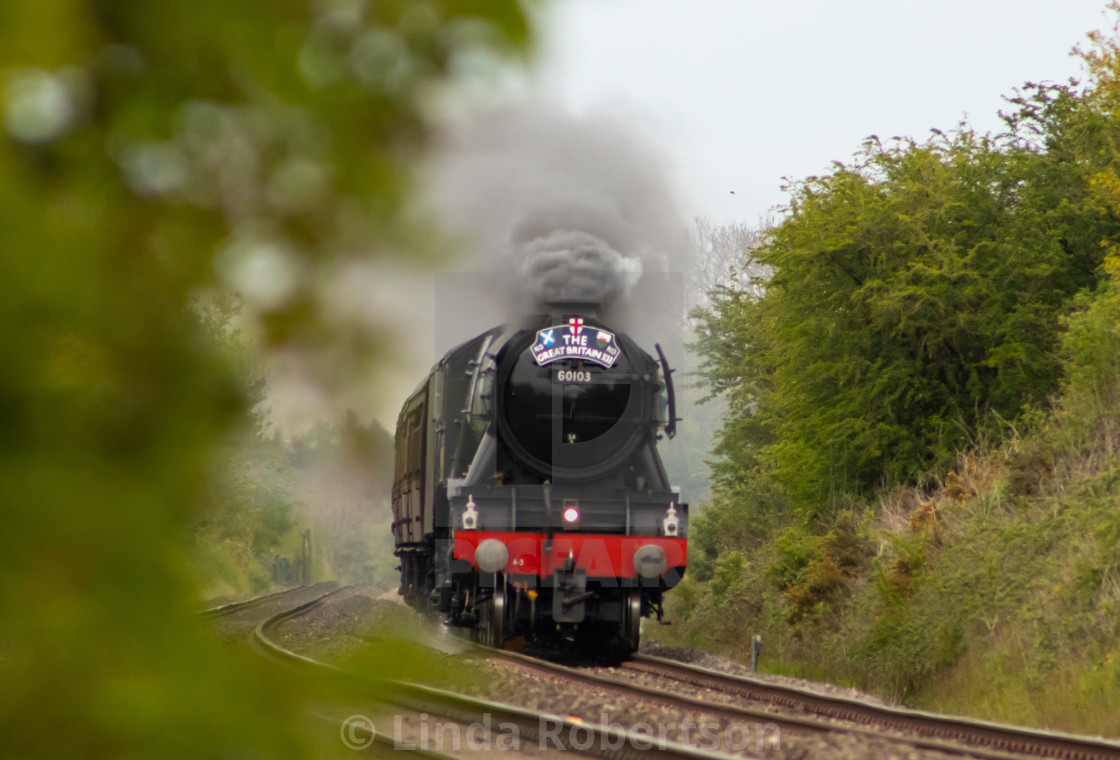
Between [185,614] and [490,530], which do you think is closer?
[185,614]

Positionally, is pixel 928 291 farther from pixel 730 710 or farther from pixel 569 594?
pixel 730 710

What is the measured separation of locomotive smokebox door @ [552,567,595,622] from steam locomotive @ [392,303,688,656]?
1cm

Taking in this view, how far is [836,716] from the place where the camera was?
9500 millimetres

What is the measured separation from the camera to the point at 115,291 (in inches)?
48.8

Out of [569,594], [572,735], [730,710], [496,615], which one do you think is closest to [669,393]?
[569,594]

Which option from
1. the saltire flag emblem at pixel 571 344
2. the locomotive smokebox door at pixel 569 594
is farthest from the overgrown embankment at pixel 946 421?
the saltire flag emblem at pixel 571 344

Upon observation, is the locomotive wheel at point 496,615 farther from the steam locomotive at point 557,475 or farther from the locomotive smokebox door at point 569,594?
the locomotive smokebox door at point 569,594

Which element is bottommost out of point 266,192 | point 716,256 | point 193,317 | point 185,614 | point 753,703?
point 753,703

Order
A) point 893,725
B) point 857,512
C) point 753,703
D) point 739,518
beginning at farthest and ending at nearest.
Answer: point 739,518 → point 857,512 → point 753,703 → point 893,725

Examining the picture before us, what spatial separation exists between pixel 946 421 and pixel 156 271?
18.4 meters

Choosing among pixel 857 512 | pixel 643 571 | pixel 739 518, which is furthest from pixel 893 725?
pixel 739 518

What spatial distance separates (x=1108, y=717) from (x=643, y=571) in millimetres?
5023

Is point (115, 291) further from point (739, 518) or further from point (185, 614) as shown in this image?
point (739, 518)

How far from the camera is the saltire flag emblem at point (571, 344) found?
1231cm
